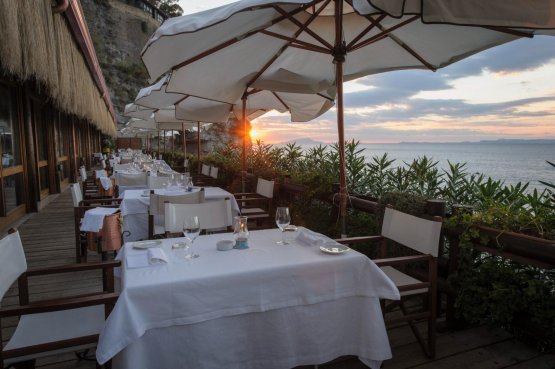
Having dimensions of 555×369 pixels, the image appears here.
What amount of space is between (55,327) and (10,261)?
0.39 metres

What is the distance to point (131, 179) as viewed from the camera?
6.15 m

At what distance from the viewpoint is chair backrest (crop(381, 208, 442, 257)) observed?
2180mm

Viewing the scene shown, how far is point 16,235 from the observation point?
185 centimetres

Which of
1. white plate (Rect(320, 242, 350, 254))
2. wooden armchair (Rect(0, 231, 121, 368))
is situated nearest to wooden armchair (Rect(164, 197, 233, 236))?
wooden armchair (Rect(0, 231, 121, 368))

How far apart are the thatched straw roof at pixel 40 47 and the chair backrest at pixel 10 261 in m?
1.89

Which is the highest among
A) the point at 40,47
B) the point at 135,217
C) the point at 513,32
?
the point at 40,47

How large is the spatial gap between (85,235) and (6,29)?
220 cm

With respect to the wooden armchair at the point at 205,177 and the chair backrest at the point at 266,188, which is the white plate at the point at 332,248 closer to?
the chair backrest at the point at 266,188

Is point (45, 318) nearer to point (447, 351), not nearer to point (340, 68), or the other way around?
point (447, 351)

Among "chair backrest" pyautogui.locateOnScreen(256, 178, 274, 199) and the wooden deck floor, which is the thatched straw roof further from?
"chair backrest" pyautogui.locateOnScreen(256, 178, 274, 199)

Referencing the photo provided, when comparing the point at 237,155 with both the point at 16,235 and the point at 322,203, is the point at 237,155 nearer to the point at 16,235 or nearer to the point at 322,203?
the point at 322,203

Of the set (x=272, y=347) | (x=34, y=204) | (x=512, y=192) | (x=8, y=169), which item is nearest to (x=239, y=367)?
(x=272, y=347)

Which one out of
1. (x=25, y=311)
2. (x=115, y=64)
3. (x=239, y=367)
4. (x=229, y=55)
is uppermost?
(x=115, y=64)

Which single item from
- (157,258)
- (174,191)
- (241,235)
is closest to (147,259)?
(157,258)
